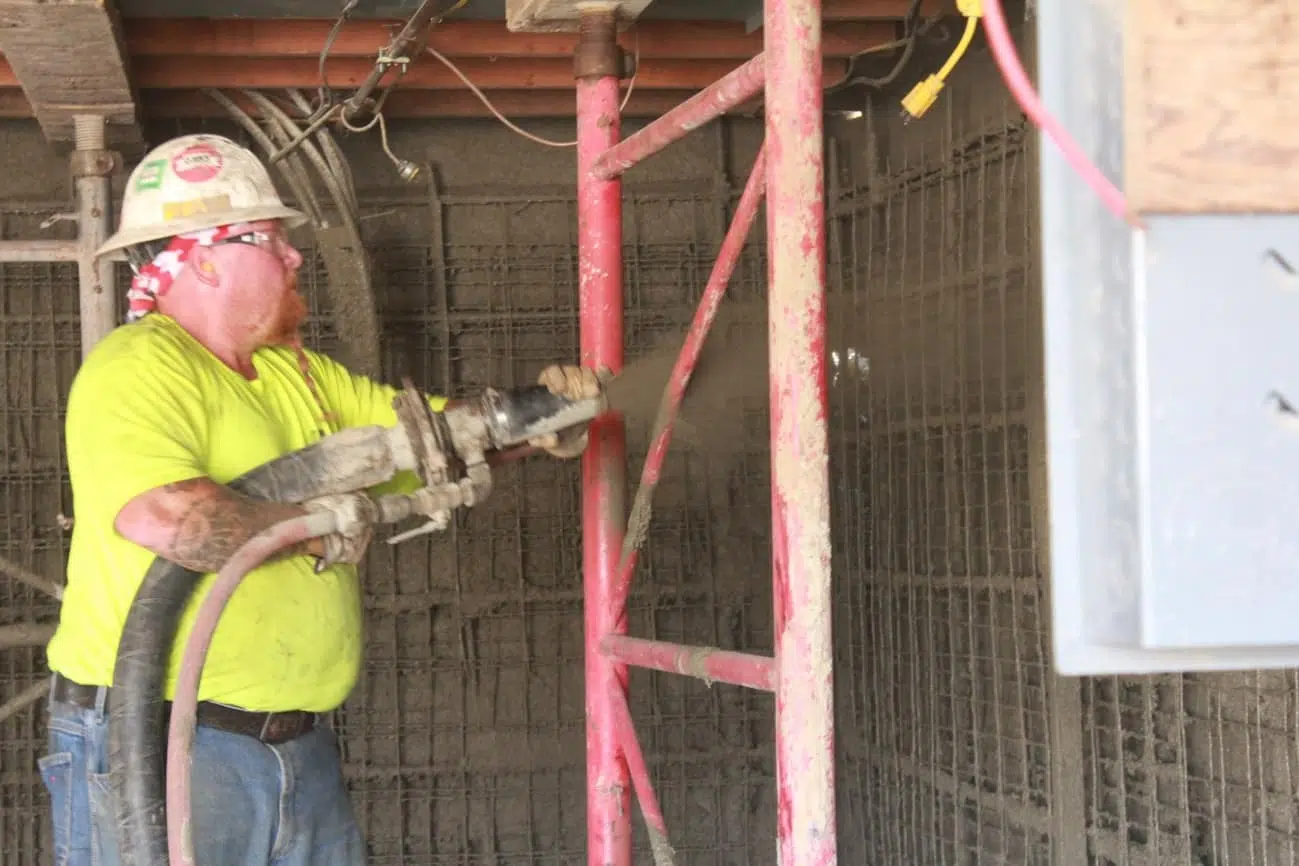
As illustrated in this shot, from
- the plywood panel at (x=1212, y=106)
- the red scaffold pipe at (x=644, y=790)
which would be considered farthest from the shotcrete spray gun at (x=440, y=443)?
the plywood panel at (x=1212, y=106)

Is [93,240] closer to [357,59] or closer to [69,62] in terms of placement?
[69,62]

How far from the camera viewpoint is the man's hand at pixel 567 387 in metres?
2.75

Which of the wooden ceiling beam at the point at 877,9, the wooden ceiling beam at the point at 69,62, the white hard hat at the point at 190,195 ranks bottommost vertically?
the white hard hat at the point at 190,195

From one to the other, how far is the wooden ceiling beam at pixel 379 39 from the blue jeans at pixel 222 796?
7.24 feet

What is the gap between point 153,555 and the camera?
2.54 meters

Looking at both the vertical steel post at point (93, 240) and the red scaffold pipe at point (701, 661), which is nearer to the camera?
the red scaffold pipe at point (701, 661)

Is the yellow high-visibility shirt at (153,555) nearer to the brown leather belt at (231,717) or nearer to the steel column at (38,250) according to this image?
the brown leather belt at (231,717)

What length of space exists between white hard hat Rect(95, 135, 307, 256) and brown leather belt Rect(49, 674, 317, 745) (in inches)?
35.1

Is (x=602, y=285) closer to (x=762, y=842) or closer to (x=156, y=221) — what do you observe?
(x=156, y=221)

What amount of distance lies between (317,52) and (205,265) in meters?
1.64

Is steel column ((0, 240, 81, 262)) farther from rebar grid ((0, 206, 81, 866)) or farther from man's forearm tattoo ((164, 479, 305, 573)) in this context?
man's forearm tattoo ((164, 479, 305, 573))

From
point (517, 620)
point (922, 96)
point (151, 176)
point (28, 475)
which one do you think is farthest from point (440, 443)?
point (28, 475)

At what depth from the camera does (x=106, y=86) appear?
3.94m

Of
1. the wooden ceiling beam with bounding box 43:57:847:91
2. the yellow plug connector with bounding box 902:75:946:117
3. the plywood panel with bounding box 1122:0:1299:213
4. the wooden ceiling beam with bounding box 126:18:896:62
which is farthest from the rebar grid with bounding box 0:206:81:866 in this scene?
the plywood panel with bounding box 1122:0:1299:213
